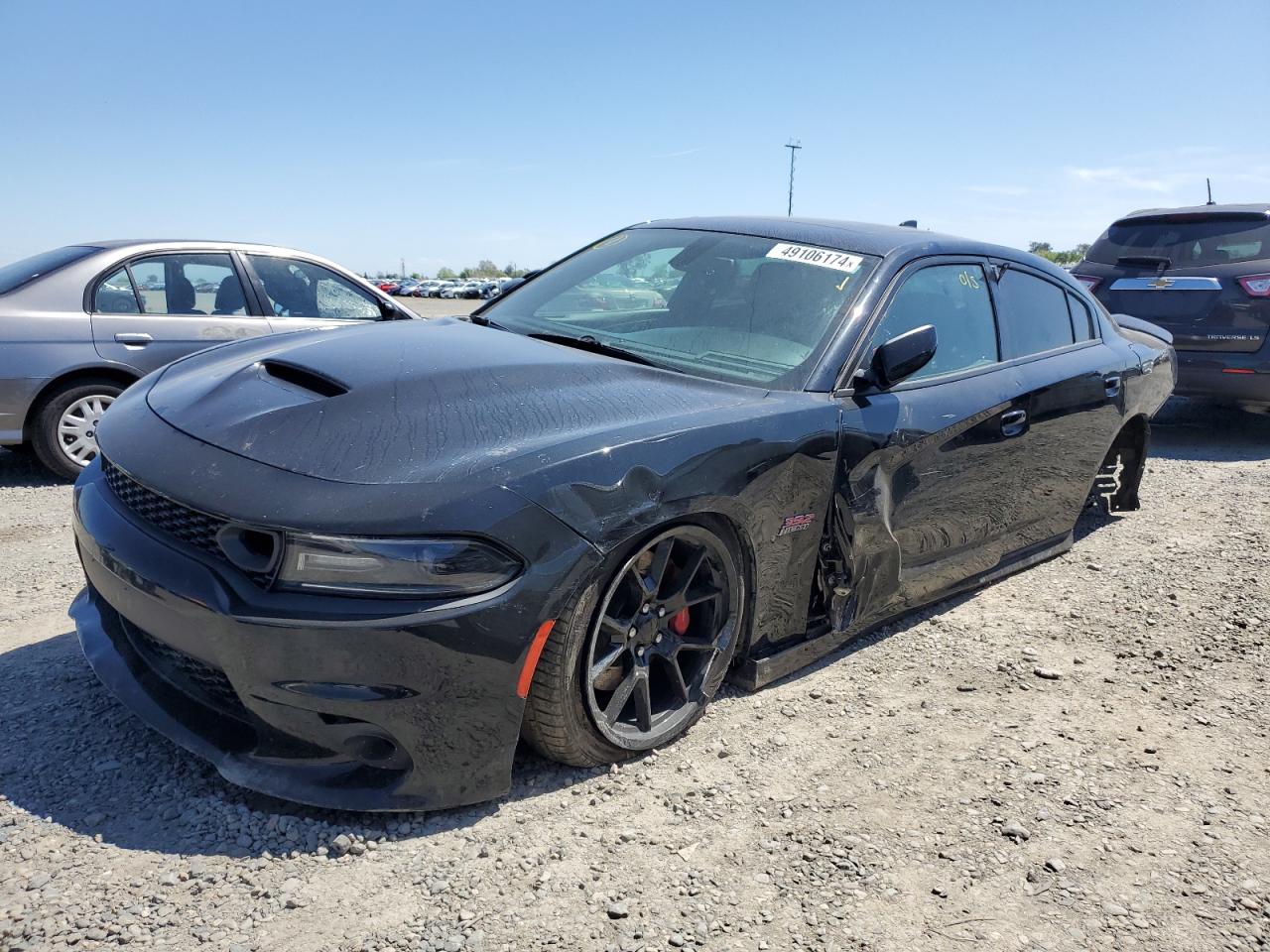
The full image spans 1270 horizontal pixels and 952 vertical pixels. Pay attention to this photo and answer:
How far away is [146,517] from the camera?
2.49 metres

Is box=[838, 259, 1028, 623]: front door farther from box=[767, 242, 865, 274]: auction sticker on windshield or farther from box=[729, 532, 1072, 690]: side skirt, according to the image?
box=[767, 242, 865, 274]: auction sticker on windshield

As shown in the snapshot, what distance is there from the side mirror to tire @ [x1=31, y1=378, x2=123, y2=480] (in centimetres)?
453

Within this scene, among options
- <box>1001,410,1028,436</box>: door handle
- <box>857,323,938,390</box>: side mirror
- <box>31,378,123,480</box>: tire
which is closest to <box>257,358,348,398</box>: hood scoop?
<box>857,323,938,390</box>: side mirror

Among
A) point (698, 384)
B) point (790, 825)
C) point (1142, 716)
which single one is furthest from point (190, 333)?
point (1142, 716)

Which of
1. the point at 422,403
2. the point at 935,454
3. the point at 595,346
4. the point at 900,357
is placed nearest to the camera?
the point at 422,403

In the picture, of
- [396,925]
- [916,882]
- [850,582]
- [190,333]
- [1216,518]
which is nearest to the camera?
[396,925]

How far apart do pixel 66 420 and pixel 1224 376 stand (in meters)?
7.90

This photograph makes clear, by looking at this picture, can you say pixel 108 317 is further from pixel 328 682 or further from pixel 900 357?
pixel 900 357

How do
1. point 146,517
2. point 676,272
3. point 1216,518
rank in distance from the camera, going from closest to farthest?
point 146,517 < point 676,272 < point 1216,518

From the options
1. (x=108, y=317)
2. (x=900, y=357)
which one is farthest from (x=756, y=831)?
(x=108, y=317)

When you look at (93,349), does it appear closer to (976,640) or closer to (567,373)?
(567,373)

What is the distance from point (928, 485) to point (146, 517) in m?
2.45

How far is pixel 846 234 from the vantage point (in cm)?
375

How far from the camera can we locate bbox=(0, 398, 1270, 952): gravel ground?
211 cm
